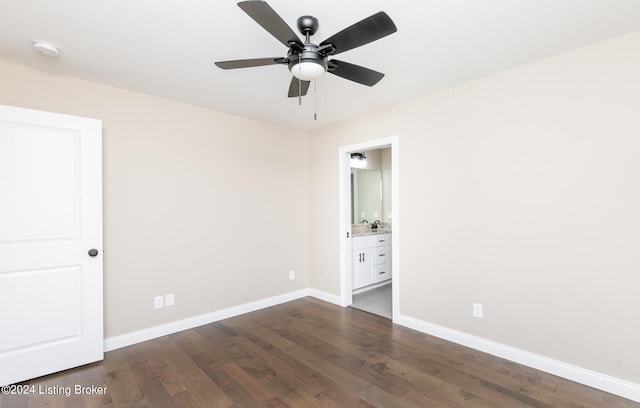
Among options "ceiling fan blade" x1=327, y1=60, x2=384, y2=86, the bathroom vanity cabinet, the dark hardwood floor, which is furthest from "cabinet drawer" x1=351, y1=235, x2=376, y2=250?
"ceiling fan blade" x1=327, y1=60, x2=384, y2=86

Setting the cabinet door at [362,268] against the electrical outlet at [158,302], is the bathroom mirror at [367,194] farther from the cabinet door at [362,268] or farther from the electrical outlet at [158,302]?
the electrical outlet at [158,302]

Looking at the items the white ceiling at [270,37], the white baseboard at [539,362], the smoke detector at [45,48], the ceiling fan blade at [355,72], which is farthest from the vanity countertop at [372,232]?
the smoke detector at [45,48]

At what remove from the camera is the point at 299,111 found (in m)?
3.62

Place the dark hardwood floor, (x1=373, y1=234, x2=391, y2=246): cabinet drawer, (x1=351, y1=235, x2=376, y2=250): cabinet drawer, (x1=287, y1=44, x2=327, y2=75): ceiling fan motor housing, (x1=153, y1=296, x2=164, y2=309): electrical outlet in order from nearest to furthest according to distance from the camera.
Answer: (x1=287, y1=44, x2=327, y2=75): ceiling fan motor housing, the dark hardwood floor, (x1=153, y1=296, x2=164, y2=309): electrical outlet, (x1=351, y1=235, x2=376, y2=250): cabinet drawer, (x1=373, y1=234, x2=391, y2=246): cabinet drawer

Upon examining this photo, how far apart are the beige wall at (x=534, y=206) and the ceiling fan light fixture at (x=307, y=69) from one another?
178 cm

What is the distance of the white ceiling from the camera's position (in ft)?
5.90

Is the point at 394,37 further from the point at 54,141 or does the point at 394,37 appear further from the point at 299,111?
the point at 54,141

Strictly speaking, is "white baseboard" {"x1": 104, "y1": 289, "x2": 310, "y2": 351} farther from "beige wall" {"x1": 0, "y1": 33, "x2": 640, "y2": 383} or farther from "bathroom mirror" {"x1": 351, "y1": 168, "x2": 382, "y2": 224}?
"bathroom mirror" {"x1": 351, "y1": 168, "x2": 382, "y2": 224}

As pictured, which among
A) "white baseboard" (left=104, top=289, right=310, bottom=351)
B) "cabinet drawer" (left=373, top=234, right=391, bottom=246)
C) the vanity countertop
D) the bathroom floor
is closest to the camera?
"white baseboard" (left=104, top=289, right=310, bottom=351)

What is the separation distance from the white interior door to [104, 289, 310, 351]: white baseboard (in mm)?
259

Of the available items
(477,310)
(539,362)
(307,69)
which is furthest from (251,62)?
(539,362)

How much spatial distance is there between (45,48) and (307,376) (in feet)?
10.3

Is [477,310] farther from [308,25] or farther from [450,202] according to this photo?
[308,25]

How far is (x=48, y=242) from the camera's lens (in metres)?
2.46
